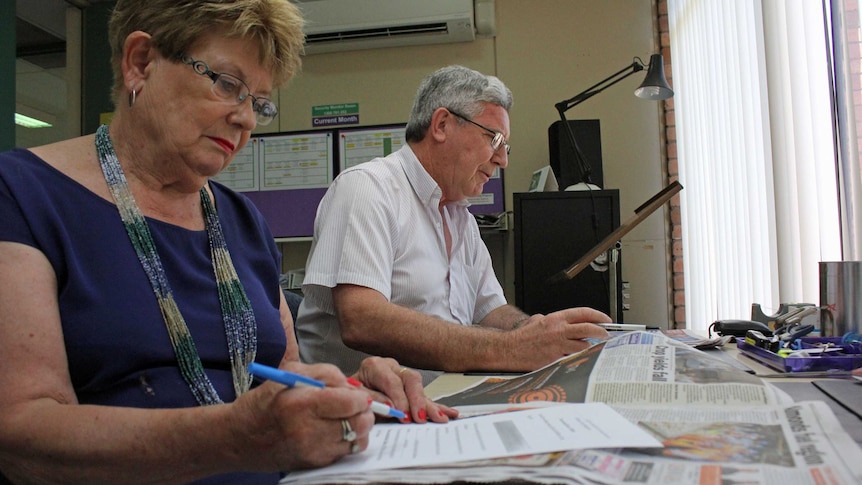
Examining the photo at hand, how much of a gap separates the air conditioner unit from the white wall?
101 mm

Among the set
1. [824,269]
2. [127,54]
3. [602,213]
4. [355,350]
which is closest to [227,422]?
[127,54]

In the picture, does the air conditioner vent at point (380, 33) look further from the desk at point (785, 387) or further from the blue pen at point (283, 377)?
the blue pen at point (283, 377)

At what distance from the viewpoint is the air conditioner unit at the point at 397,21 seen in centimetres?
356

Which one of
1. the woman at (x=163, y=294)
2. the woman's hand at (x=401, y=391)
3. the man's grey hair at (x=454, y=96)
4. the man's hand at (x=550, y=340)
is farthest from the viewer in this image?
the man's grey hair at (x=454, y=96)

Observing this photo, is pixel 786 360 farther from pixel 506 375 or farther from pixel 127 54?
pixel 127 54

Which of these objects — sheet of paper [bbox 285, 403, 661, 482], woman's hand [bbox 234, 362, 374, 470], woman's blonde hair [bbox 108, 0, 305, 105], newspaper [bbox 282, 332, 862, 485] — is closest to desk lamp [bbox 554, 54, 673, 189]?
newspaper [bbox 282, 332, 862, 485]

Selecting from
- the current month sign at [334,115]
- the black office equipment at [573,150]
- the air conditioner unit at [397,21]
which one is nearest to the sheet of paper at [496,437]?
the black office equipment at [573,150]

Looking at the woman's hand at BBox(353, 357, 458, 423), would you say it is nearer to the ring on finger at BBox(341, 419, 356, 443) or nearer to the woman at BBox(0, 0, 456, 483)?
the woman at BBox(0, 0, 456, 483)

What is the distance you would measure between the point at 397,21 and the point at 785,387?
314cm

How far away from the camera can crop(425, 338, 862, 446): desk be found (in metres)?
0.69

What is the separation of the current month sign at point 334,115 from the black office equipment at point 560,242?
4.52 ft

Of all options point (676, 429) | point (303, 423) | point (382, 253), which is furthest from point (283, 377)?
point (382, 253)

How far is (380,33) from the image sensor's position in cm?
371

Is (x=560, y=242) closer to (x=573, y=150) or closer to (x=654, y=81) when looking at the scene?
(x=573, y=150)
